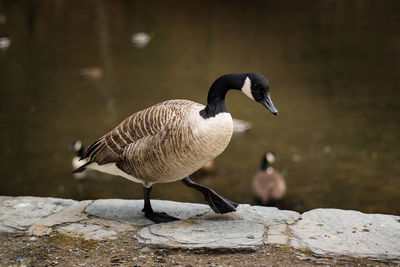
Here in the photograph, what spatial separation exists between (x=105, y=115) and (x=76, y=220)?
16.8ft

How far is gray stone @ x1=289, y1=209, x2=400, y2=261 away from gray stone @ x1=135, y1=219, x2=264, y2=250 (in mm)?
338

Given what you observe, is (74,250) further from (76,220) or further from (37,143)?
(37,143)

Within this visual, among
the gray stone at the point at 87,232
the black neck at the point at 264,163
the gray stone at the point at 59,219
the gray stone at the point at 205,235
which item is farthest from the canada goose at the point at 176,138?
the black neck at the point at 264,163

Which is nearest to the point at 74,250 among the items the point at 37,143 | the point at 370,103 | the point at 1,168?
the point at 1,168

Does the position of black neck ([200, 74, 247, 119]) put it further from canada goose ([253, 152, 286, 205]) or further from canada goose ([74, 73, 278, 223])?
canada goose ([253, 152, 286, 205])

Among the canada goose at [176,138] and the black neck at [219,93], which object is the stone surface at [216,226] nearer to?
the canada goose at [176,138]

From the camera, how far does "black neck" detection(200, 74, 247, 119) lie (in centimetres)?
393

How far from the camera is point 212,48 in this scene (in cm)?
1302

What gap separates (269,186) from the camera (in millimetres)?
6809

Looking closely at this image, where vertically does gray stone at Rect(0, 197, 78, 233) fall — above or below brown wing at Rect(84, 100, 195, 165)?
below

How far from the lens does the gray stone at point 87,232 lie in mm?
4133

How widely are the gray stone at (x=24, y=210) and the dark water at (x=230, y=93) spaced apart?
2073mm

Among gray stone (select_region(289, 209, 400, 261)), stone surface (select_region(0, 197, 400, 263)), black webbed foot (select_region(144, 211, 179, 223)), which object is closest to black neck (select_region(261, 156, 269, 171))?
stone surface (select_region(0, 197, 400, 263))


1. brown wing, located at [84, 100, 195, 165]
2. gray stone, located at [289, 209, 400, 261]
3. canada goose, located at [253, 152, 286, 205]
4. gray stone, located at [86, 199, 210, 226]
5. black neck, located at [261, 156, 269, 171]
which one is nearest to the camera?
gray stone, located at [289, 209, 400, 261]
